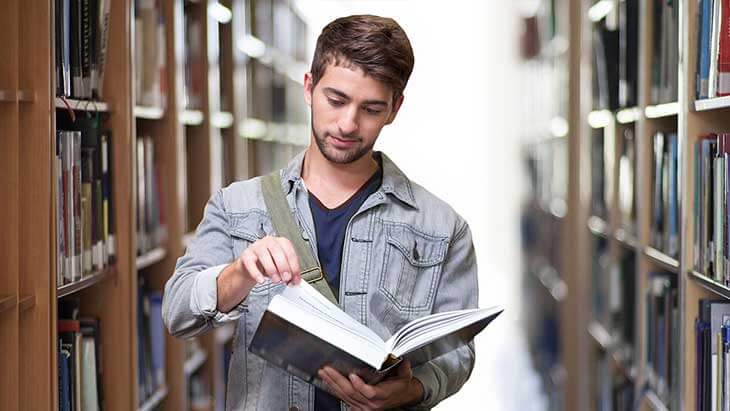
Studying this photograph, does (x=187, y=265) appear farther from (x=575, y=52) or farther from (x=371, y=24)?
(x=575, y=52)

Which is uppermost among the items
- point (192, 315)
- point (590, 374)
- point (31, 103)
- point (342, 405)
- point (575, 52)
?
point (575, 52)

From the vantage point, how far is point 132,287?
2.94 meters

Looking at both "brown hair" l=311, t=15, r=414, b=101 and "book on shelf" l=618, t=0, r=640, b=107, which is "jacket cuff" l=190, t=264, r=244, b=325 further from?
"book on shelf" l=618, t=0, r=640, b=107

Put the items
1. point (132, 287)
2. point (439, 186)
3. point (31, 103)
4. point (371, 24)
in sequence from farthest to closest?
1. point (439, 186)
2. point (132, 287)
3. point (31, 103)
4. point (371, 24)

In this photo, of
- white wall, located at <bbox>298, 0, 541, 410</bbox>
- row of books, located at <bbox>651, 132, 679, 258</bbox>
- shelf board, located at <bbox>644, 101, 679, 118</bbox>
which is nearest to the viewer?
shelf board, located at <bbox>644, 101, 679, 118</bbox>

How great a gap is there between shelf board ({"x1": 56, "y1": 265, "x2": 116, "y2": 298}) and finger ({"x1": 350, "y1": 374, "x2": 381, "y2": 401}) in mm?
890

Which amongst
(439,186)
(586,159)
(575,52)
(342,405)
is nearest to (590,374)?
(586,159)

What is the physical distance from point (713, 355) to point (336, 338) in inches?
46.1

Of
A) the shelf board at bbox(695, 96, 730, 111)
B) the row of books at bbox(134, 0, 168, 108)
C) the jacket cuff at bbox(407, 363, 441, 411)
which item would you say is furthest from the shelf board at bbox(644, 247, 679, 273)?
the row of books at bbox(134, 0, 168, 108)

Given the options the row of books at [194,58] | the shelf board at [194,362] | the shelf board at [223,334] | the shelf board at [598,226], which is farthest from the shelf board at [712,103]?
the shelf board at [223,334]

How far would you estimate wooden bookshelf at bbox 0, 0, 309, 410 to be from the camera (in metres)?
2.20

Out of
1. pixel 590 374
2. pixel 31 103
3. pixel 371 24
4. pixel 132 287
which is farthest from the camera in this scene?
pixel 590 374

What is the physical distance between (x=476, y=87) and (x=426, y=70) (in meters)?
0.52

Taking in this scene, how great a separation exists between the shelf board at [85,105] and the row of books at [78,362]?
19.1 inches
